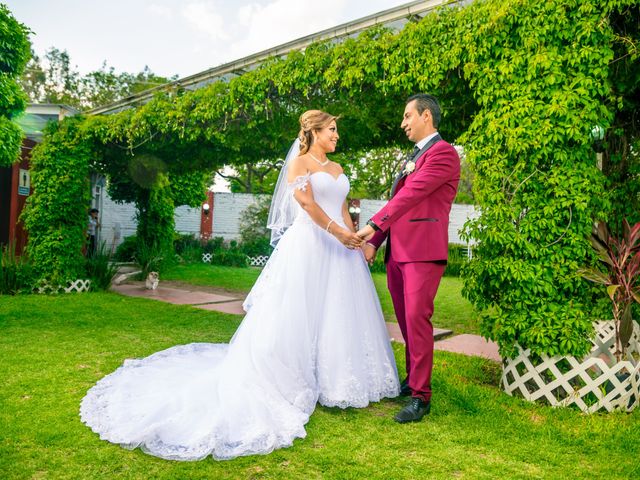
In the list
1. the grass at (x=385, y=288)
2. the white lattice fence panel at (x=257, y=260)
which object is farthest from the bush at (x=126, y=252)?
the white lattice fence panel at (x=257, y=260)

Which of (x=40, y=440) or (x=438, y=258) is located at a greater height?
(x=438, y=258)

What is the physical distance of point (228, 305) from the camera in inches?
323

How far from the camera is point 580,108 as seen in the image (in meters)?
3.47

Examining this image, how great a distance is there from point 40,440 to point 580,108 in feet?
13.5

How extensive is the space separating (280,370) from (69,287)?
7.07m

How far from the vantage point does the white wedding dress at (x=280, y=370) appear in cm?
283

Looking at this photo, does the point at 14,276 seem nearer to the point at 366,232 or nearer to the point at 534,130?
the point at 366,232

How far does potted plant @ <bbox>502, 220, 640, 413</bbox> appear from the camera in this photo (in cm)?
353

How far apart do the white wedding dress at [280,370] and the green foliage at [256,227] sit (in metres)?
13.8

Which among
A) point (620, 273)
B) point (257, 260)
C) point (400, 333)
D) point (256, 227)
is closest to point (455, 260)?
point (257, 260)

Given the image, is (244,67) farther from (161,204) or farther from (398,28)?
(161,204)

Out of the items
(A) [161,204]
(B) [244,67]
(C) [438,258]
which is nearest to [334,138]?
(C) [438,258]

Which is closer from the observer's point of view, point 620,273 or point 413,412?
point 413,412

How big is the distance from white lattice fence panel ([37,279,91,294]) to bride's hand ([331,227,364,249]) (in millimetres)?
7130
